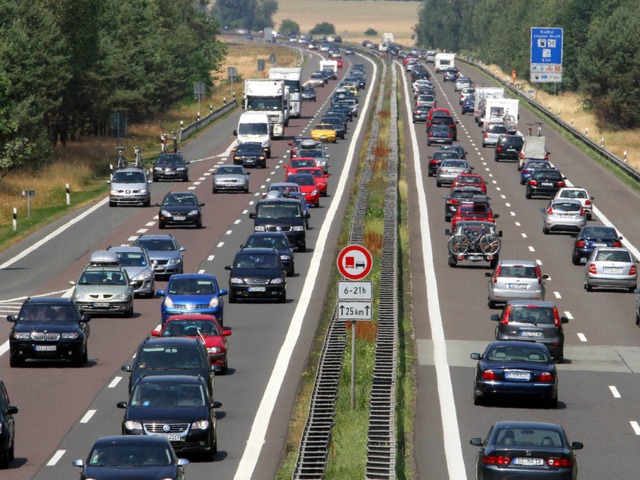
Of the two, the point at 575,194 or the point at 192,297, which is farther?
the point at 575,194

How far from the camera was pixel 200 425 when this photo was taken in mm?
25172

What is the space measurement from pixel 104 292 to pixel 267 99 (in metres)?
58.7

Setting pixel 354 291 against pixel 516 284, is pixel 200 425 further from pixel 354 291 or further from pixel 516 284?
pixel 516 284

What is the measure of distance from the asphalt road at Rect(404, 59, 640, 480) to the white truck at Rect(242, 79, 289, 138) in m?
23.4

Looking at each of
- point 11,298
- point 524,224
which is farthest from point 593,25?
point 11,298

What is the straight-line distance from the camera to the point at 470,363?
119ft

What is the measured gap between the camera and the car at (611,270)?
47969 millimetres

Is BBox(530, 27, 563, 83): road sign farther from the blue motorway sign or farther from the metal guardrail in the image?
the metal guardrail

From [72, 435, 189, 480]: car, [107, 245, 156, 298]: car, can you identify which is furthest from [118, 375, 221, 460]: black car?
[107, 245, 156, 298]: car

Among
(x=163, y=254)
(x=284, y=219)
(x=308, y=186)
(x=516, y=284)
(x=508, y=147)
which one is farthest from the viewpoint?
(x=508, y=147)

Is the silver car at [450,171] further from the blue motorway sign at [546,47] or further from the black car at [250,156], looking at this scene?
the blue motorway sign at [546,47]

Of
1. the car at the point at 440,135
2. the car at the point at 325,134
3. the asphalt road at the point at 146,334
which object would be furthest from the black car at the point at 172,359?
the car at the point at 325,134

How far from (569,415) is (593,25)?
117134mm

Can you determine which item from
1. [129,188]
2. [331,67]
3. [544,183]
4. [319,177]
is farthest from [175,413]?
[331,67]
